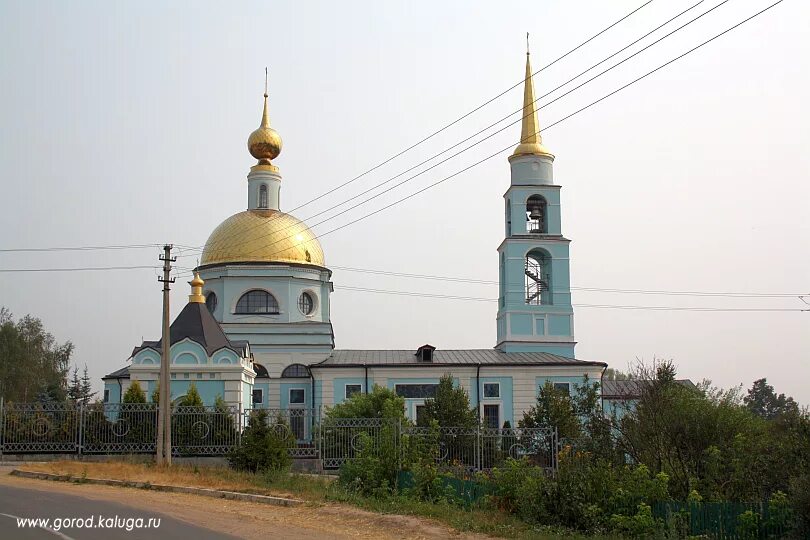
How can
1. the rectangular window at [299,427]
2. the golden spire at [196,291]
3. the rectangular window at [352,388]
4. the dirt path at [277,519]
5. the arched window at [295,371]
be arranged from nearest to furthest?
1. the dirt path at [277,519]
2. the rectangular window at [299,427]
3. the golden spire at [196,291]
4. the rectangular window at [352,388]
5. the arched window at [295,371]

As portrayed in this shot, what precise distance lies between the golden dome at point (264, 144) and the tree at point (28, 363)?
14.7 metres

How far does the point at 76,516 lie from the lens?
13164mm

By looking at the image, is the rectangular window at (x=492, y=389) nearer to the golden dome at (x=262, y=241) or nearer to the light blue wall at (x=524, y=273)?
the light blue wall at (x=524, y=273)

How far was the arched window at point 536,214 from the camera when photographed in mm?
40812

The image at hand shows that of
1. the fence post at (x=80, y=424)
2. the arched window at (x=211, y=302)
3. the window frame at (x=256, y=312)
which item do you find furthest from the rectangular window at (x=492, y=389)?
the fence post at (x=80, y=424)

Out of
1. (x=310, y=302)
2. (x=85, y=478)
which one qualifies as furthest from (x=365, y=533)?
(x=310, y=302)

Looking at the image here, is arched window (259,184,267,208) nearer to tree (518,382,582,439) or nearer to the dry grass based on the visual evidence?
tree (518,382,582,439)

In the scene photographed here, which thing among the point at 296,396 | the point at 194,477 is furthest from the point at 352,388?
the point at 194,477

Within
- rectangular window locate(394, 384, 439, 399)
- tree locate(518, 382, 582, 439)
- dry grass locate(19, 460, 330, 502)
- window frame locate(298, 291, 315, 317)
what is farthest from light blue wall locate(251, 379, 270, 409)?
dry grass locate(19, 460, 330, 502)

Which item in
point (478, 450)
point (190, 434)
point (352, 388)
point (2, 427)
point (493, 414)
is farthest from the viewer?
point (352, 388)

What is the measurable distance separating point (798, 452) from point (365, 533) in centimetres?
586

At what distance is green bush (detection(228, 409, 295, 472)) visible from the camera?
69.3ft

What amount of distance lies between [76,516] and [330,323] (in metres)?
29.2

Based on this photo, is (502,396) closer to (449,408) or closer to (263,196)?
(449,408)
